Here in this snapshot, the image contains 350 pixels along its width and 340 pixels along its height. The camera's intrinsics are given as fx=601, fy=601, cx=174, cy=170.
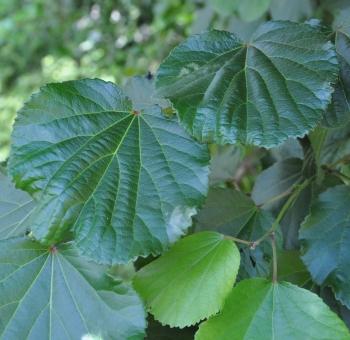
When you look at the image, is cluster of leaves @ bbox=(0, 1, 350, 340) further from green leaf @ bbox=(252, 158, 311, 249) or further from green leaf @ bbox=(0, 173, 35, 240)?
green leaf @ bbox=(252, 158, 311, 249)

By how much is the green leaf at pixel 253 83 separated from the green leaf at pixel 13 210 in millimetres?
220

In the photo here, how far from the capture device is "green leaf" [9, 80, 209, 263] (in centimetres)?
57

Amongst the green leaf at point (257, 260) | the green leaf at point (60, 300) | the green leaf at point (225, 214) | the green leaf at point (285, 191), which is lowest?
the green leaf at point (285, 191)

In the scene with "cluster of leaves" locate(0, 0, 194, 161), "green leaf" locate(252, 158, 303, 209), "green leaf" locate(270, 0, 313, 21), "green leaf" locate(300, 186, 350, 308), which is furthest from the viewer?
→ "cluster of leaves" locate(0, 0, 194, 161)

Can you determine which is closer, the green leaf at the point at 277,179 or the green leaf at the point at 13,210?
the green leaf at the point at 13,210

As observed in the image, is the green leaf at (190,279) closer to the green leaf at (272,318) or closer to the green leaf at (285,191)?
the green leaf at (272,318)

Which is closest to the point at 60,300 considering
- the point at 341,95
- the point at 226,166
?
the point at 341,95

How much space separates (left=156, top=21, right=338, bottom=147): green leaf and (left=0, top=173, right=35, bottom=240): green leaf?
220 millimetres

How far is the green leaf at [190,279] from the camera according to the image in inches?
23.3

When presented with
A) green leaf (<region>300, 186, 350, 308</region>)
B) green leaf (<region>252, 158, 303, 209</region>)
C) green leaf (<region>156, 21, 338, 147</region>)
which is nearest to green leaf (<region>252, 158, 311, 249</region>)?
green leaf (<region>252, 158, 303, 209</region>)

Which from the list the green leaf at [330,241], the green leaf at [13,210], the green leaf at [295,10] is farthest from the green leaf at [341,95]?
the green leaf at [295,10]

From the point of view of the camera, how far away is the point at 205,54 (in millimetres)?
677

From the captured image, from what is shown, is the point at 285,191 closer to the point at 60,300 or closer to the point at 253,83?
the point at 253,83

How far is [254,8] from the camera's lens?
145 cm
